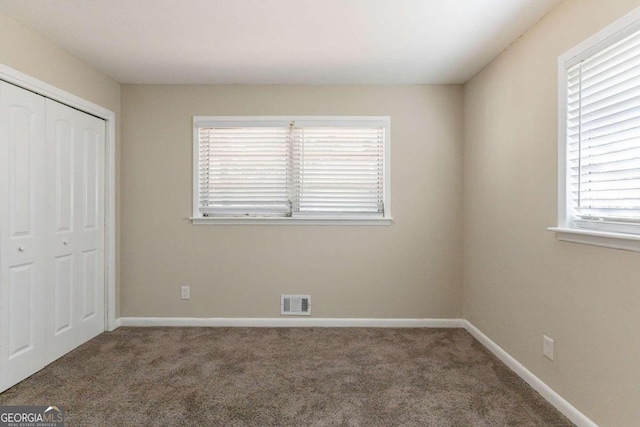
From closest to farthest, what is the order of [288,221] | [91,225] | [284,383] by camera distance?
[284,383]
[91,225]
[288,221]

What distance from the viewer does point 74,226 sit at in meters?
3.21

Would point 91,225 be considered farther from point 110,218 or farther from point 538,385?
point 538,385

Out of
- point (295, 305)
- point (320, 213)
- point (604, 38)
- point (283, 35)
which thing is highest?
point (283, 35)

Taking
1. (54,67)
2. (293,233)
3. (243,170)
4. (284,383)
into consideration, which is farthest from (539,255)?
(54,67)

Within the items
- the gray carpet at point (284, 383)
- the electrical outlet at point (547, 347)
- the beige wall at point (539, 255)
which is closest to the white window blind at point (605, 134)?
the beige wall at point (539, 255)

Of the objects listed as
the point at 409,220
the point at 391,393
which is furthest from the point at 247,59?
A: the point at 391,393

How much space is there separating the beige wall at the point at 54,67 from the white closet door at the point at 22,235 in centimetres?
20

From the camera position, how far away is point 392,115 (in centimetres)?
383

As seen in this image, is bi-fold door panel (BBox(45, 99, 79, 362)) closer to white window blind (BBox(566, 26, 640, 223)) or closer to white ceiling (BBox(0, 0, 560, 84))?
white ceiling (BBox(0, 0, 560, 84))

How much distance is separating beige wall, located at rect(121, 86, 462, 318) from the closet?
39 centimetres

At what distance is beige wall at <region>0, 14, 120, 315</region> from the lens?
8.26ft

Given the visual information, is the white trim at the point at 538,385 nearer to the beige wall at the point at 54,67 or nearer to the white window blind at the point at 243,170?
the white window blind at the point at 243,170

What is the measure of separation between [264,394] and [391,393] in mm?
816

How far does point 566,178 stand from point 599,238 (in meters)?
0.45
